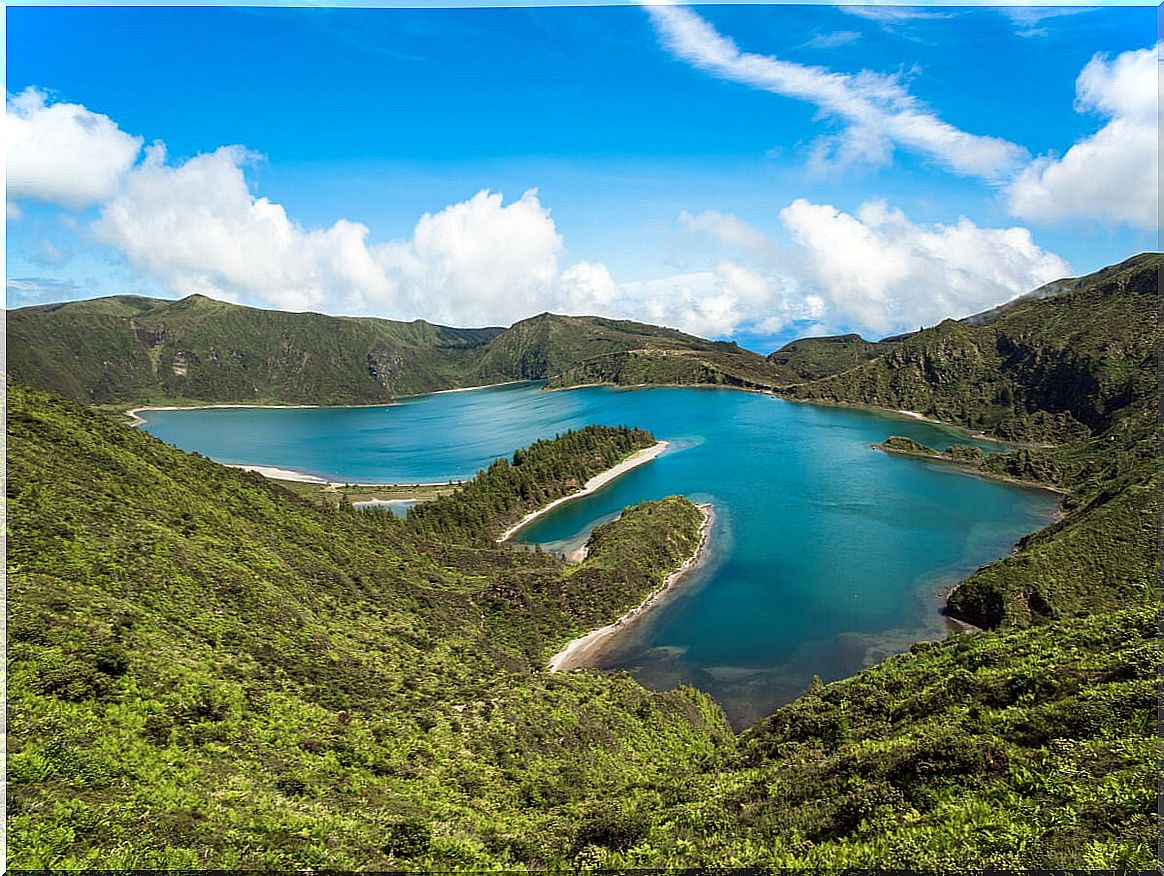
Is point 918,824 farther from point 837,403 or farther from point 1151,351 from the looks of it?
point 837,403

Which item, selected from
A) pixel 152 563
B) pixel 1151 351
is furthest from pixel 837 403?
pixel 152 563

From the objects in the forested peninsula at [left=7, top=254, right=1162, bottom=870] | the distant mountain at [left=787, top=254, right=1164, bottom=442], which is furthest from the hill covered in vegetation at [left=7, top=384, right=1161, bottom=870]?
the distant mountain at [left=787, top=254, right=1164, bottom=442]

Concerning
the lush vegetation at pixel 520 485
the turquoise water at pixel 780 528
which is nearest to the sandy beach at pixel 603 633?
the turquoise water at pixel 780 528

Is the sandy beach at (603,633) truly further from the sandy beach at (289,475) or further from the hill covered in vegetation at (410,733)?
the sandy beach at (289,475)

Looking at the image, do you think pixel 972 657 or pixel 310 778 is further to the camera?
pixel 972 657

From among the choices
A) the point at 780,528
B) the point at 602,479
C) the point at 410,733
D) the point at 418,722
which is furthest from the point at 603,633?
the point at 602,479

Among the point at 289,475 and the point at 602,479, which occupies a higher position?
the point at 602,479

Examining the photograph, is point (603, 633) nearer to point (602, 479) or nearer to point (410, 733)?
point (410, 733)
